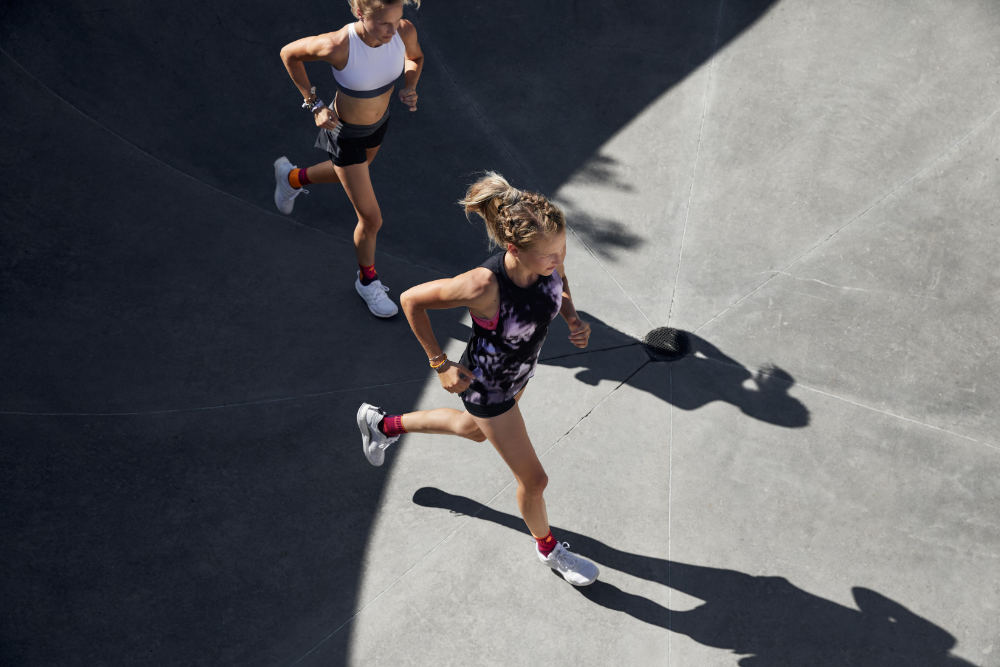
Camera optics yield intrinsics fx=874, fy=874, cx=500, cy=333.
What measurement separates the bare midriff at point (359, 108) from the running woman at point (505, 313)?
1.67 metres

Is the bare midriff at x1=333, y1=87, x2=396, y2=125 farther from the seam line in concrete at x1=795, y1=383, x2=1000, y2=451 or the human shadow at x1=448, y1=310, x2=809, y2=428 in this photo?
the seam line in concrete at x1=795, y1=383, x2=1000, y2=451

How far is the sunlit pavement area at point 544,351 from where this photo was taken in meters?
4.53

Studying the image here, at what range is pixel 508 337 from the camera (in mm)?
3742

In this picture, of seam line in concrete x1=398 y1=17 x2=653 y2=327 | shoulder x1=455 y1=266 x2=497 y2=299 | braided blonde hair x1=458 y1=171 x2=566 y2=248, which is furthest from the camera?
seam line in concrete x1=398 y1=17 x2=653 y2=327

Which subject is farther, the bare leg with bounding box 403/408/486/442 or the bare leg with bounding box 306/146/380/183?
the bare leg with bounding box 306/146/380/183

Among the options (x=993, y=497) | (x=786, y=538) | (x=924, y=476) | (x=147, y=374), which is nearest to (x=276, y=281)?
(x=147, y=374)

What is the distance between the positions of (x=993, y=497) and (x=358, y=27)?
4418 mm

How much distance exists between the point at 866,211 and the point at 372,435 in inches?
150

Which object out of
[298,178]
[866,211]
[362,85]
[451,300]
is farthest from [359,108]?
[866,211]

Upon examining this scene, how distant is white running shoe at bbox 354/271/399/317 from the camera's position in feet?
18.8

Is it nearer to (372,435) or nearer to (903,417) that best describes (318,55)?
(372,435)

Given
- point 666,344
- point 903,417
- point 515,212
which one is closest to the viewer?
point 515,212

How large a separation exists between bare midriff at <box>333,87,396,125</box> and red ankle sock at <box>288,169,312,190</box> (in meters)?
0.93

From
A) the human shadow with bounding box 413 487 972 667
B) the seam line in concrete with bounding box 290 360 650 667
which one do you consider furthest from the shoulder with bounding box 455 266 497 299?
the human shadow with bounding box 413 487 972 667
